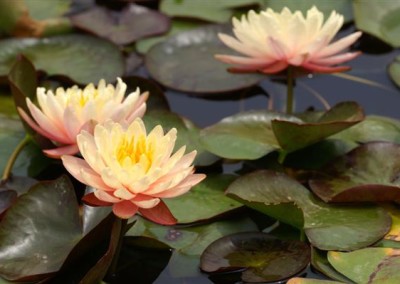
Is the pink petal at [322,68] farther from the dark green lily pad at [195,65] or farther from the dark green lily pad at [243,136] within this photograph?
the dark green lily pad at [195,65]

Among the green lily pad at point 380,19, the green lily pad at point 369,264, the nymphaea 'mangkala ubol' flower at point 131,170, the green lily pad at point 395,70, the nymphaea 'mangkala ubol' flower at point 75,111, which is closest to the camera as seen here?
the nymphaea 'mangkala ubol' flower at point 131,170

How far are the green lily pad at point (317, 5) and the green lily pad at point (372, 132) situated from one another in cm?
61

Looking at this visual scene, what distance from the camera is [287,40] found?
5.91 feet

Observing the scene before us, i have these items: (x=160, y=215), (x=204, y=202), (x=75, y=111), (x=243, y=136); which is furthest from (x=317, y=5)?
(x=160, y=215)

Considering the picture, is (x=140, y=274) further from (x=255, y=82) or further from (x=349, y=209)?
(x=255, y=82)

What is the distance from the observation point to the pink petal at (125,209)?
1.32 metres

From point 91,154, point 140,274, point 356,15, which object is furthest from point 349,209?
point 356,15

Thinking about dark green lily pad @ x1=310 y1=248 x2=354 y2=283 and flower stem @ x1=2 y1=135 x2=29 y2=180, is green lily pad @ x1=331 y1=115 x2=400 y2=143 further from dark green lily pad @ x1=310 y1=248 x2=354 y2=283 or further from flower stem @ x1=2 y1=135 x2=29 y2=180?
flower stem @ x1=2 y1=135 x2=29 y2=180

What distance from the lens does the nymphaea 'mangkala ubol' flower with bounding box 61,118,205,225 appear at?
1298 millimetres

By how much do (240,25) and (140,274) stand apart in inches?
24.3

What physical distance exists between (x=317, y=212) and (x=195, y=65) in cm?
73

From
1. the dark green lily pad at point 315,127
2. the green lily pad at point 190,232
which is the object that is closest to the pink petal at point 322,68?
the dark green lily pad at point 315,127

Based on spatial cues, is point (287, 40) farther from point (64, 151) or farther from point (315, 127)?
point (64, 151)

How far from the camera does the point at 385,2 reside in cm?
238
